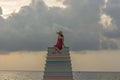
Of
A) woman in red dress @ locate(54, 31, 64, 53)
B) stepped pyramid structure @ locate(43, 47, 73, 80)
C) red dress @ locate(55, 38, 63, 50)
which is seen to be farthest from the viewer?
red dress @ locate(55, 38, 63, 50)

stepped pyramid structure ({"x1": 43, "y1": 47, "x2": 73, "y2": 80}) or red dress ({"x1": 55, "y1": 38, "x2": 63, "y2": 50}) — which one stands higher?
red dress ({"x1": 55, "y1": 38, "x2": 63, "y2": 50})

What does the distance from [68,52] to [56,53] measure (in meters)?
1.56

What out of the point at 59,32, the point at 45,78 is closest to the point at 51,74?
the point at 45,78

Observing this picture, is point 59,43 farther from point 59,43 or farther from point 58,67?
point 58,67

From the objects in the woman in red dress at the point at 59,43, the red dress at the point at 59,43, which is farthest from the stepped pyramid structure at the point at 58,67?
the red dress at the point at 59,43

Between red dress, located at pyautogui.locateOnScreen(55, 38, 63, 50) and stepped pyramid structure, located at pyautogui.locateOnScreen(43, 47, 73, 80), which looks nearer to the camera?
stepped pyramid structure, located at pyautogui.locateOnScreen(43, 47, 73, 80)

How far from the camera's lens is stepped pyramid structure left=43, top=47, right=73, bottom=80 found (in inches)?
2292

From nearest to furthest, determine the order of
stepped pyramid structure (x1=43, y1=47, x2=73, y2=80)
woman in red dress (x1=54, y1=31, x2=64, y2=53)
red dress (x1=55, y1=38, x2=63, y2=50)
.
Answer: stepped pyramid structure (x1=43, y1=47, x2=73, y2=80), woman in red dress (x1=54, y1=31, x2=64, y2=53), red dress (x1=55, y1=38, x2=63, y2=50)

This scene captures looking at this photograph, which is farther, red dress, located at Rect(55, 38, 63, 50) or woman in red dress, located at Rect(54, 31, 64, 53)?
red dress, located at Rect(55, 38, 63, 50)

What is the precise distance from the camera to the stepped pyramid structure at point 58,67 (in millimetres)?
58219

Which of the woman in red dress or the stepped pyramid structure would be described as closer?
the stepped pyramid structure

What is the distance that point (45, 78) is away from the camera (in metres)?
58.0

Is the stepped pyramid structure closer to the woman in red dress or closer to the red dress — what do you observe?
the woman in red dress

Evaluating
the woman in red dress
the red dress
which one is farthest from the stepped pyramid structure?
the red dress
